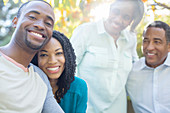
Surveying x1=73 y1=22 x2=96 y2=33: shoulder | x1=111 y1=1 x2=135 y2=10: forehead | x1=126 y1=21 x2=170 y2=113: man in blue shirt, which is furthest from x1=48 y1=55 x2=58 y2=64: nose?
x1=126 y1=21 x2=170 y2=113: man in blue shirt

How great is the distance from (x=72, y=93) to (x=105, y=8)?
1195mm

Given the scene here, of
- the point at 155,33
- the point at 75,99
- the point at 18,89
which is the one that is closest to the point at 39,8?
the point at 18,89

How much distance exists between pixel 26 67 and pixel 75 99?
643mm

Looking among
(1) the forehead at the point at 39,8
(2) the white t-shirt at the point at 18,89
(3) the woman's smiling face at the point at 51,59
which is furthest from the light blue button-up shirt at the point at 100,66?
(2) the white t-shirt at the point at 18,89

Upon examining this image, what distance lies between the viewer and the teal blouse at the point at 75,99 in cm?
194

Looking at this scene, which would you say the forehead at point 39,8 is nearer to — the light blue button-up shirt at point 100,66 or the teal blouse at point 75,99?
the teal blouse at point 75,99

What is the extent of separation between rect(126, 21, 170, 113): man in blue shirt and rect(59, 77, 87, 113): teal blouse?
0.97 m

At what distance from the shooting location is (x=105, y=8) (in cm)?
259

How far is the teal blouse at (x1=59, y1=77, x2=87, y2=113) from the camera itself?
1.94 m

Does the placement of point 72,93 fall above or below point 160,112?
above

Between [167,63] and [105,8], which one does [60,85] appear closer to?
[105,8]

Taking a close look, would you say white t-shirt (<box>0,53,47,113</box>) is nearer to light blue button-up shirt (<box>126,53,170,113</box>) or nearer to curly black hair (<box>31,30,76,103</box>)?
curly black hair (<box>31,30,76,103</box>)

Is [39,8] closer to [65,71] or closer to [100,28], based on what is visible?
[65,71]

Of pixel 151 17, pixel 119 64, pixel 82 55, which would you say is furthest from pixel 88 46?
pixel 151 17
